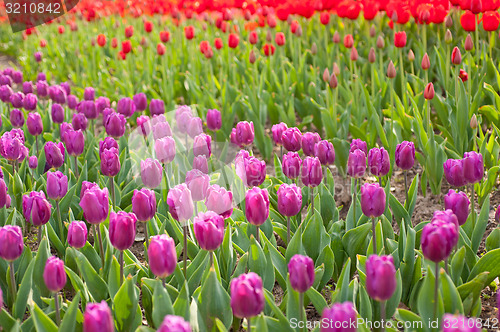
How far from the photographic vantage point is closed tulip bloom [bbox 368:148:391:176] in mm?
2439

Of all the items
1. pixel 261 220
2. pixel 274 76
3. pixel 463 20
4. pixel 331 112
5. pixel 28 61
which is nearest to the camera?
pixel 261 220

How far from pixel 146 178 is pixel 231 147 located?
72.6 inches

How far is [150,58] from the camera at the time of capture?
6.38m

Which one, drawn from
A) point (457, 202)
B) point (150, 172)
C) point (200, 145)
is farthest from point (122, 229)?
point (457, 202)

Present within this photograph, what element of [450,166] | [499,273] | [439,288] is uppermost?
[450,166]

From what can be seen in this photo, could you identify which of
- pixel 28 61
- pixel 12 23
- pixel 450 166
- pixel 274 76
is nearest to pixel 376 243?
pixel 450 166

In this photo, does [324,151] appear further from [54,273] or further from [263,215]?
[54,273]

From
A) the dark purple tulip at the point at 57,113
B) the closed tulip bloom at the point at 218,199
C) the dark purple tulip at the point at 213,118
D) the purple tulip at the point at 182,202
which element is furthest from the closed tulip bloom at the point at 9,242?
the dark purple tulip at the point at 57,113

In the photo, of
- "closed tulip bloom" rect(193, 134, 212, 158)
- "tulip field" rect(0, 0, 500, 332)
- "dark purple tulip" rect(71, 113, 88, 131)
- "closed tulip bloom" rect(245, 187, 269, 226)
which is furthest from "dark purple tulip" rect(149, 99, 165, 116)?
"closed tulip bloom" rect(245, 187, 269, 226)

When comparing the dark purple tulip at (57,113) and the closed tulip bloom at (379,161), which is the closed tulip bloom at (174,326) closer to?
the closed tulip bloom at (379,161)

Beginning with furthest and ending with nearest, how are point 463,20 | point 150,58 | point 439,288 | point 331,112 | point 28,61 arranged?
point 28,61 → point 150,58 → point 331,112 → point 463,20 → point 439,288

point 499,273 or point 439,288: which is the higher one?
point 439,288

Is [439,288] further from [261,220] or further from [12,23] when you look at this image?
[12,23]

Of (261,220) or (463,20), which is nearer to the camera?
(261,220)
